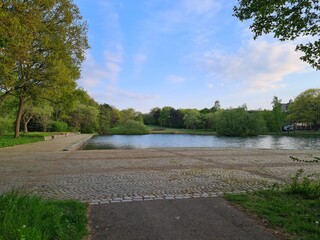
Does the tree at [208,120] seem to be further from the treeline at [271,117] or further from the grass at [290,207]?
the grass at [290,207]

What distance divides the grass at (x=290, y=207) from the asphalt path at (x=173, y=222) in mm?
297

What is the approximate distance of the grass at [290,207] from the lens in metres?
3.84

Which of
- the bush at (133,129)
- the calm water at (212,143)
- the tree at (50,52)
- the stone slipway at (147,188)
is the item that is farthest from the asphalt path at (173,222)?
the bush at (133,129)

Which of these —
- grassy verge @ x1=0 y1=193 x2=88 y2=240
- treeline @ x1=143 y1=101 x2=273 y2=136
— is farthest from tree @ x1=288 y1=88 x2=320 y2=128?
grassy verge @ x1=0 y1=193 x2=88 y2=240

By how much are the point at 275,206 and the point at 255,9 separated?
3.74 metres

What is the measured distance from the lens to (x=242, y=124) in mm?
56781

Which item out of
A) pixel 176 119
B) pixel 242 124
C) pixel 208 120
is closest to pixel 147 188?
pixel 242 124

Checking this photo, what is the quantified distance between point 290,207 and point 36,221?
4.06m

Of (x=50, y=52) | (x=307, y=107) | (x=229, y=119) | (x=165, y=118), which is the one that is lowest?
(x=229, y=119)

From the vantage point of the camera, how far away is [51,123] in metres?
50.1

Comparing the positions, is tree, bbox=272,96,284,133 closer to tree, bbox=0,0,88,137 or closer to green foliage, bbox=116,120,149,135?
green foliage, bbox=116,120,149,135

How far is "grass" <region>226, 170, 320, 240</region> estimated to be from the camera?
12.6 ft

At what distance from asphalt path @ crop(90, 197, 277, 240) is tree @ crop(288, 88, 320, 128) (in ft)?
192

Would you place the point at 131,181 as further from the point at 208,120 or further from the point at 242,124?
the point at 208,120
